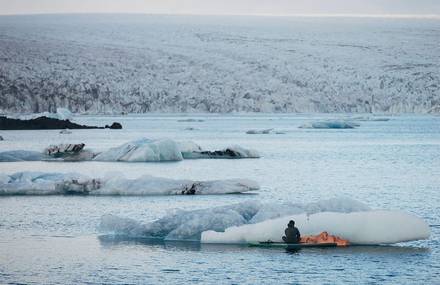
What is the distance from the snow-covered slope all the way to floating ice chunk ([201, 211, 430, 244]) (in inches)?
2228

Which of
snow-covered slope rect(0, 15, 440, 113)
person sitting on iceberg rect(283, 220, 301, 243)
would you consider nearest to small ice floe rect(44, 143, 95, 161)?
person sitting on iceberg rect(283, 220, 301, 243)

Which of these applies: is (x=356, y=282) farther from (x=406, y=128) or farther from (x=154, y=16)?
(x=154, y=16)

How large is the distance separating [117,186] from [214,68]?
5878 cm

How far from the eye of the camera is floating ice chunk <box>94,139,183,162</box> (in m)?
29.7

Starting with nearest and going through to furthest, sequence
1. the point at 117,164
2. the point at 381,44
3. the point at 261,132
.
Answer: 1. the point at 117,164
2. the point at 261,132
3. the point at 381,44

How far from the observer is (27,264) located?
12.5 m

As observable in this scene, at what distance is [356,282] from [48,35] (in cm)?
8064

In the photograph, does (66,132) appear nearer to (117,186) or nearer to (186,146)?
(186,146)

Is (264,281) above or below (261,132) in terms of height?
→ above

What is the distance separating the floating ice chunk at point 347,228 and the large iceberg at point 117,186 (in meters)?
6.96

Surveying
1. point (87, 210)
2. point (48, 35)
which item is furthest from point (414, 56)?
point (87, 210)

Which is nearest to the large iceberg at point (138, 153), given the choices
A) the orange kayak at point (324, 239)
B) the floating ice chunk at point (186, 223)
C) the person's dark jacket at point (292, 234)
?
the floating ice chunk at point (186, 223)

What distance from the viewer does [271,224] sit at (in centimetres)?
1332

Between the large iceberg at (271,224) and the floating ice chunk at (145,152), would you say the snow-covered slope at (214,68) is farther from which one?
the large iceberg at (271,224)
